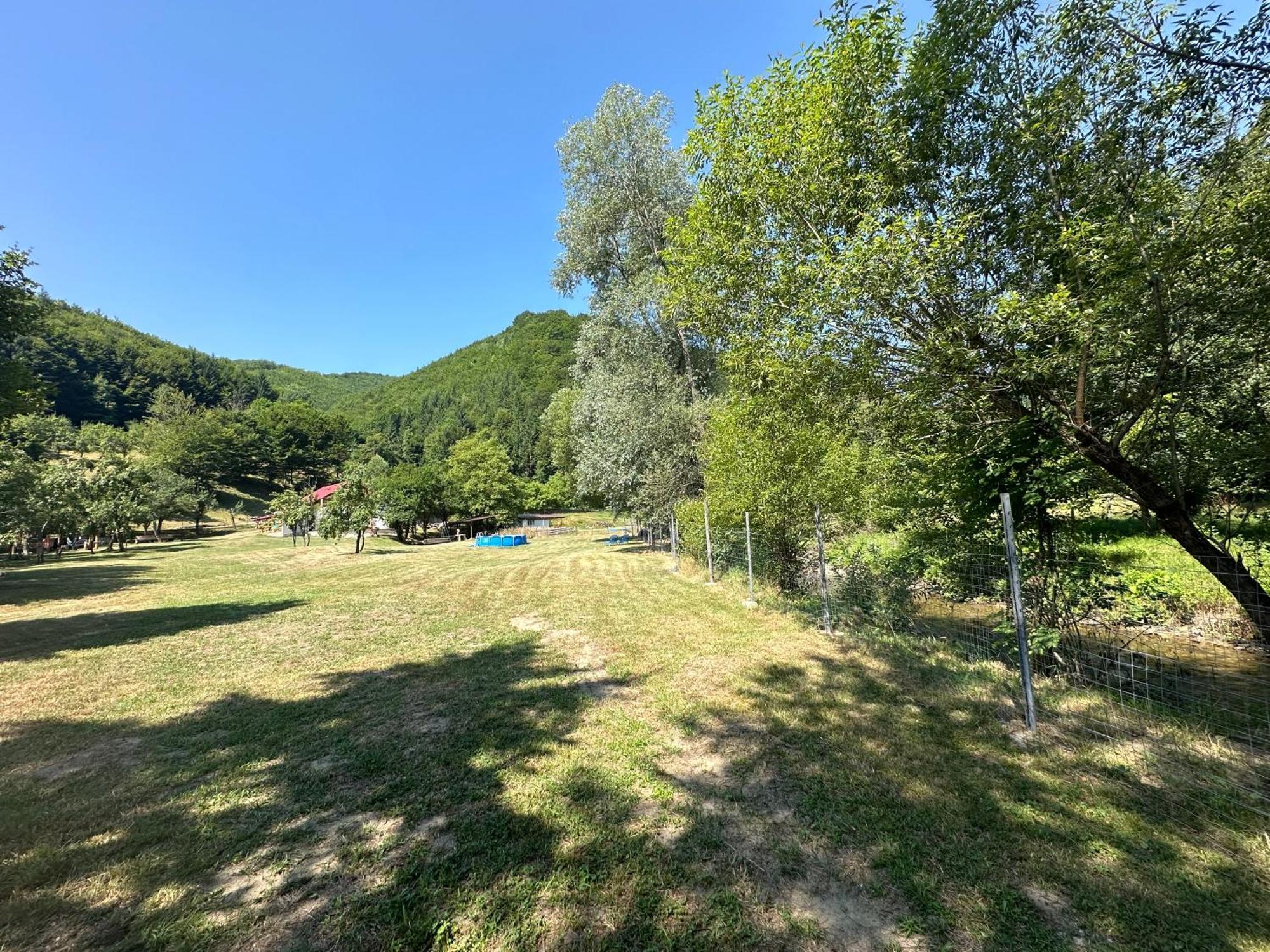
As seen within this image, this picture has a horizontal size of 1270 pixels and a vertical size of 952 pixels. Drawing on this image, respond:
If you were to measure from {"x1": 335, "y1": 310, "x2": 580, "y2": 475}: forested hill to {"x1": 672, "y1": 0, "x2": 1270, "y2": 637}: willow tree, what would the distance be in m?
58.3

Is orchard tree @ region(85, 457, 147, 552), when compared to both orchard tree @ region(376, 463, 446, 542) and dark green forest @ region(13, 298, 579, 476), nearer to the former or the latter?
A: orchard tree @ region(376, 463, 446, 542)

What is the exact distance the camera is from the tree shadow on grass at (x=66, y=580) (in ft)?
43.9

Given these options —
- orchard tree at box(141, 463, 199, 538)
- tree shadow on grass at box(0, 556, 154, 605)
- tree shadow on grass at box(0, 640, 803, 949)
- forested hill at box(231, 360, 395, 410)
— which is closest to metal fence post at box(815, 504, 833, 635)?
tree shadow on grass at box(0, 640, 803, 949)

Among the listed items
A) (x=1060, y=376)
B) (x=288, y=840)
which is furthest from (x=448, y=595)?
(x=1060, y=376)

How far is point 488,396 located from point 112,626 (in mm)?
82034

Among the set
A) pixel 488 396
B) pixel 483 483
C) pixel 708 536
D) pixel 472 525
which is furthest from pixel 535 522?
pixel 708 536

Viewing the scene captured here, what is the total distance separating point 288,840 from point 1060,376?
21.7ft

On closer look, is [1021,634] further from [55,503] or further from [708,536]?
[55,503]

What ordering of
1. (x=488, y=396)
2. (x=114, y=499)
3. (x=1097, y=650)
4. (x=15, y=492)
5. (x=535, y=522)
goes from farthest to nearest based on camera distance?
(x=488, y=396)
(x=535, y=522)
(x=114, y=499)
(x=15, y=492)
(x=1097, y=650)

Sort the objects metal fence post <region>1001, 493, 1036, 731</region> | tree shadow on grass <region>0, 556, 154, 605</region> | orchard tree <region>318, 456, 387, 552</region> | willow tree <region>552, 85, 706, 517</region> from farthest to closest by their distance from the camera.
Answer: orchard tree <region>318, 456, 387, 552</region> < willow tree <region>552, 85, 706, 517</region> < tree shadow on grass <region>0, 556, 154, 605</region> < metal fence post <region>1001, 493, 1036, 731</region>

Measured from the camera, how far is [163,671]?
6.28m

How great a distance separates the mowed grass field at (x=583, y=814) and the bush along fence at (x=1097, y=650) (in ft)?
0.80

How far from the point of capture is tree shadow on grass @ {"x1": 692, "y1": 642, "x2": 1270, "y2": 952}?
2174mm

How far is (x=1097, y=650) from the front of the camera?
4961 millimetres
